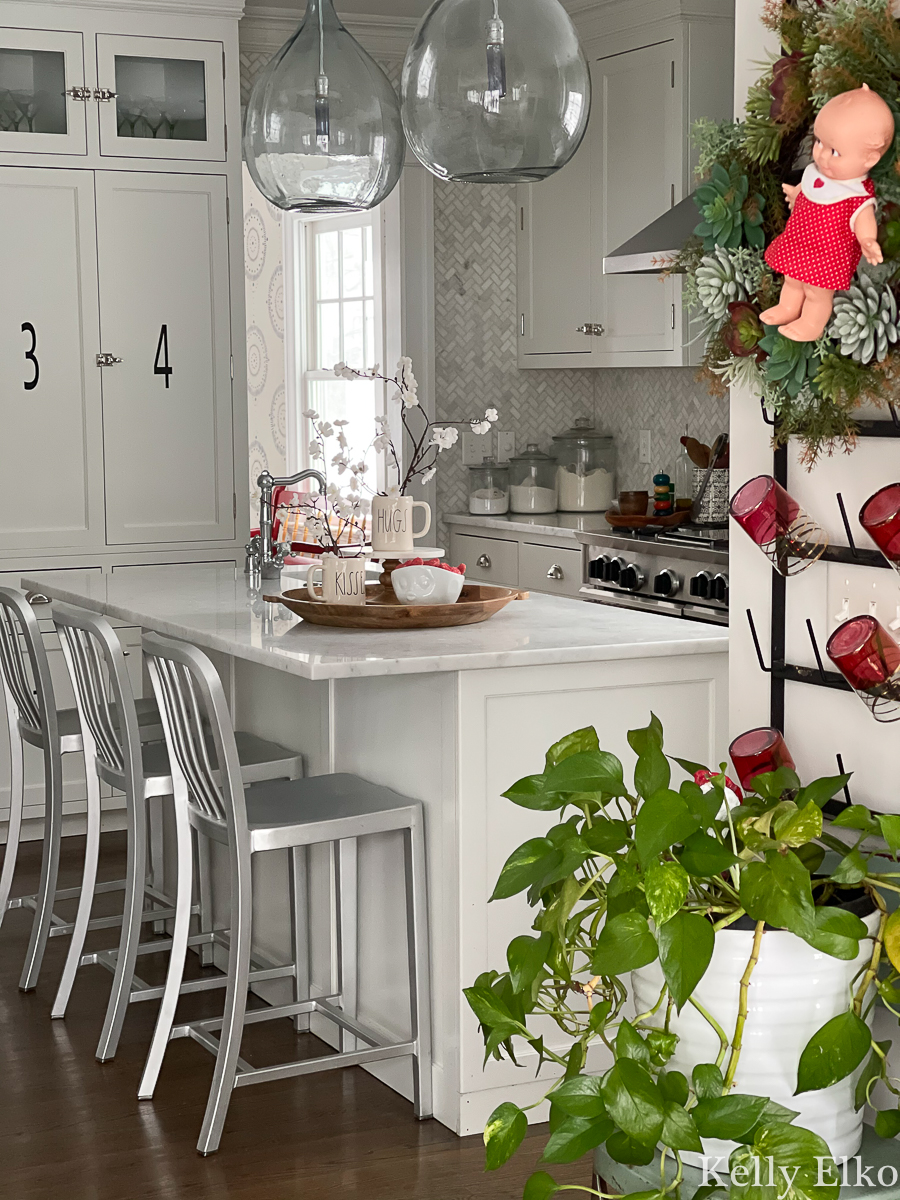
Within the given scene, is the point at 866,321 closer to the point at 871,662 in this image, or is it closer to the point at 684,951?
the point at 871,662

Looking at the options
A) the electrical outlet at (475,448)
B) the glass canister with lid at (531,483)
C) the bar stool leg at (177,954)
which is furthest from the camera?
the electrical outlet at (475,448)

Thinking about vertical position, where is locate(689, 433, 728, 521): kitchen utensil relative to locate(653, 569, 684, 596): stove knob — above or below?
above

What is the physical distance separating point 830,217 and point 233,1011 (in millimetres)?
1925

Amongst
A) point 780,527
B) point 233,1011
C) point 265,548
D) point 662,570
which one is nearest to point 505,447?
point 662,570

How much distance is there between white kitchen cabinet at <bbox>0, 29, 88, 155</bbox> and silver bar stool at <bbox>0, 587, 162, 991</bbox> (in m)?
1.85

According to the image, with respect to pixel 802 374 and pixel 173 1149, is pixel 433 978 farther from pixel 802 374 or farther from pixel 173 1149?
pixel 802 374

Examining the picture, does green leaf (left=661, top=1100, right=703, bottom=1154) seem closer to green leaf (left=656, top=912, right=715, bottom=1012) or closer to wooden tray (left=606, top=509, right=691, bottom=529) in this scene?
green leaf (left=656, top=912, right=715, bottom=1012)

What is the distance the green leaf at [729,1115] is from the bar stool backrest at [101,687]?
1.99 m

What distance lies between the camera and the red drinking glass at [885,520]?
1.29 metres

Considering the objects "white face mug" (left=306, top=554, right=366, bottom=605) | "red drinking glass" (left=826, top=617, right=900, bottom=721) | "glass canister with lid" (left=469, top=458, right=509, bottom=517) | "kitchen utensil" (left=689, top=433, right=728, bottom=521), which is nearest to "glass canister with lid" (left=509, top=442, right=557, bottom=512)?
"glass canister with lid" (left=469, top=458, right=509, bottom=517)

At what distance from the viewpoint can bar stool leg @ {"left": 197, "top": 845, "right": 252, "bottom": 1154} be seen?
2.64 meters

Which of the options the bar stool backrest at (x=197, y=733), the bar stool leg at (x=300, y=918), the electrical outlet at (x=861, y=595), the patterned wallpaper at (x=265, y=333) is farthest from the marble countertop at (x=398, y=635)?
the patterned wallpaper at (x=265, y=333)

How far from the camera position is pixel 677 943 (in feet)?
3.76

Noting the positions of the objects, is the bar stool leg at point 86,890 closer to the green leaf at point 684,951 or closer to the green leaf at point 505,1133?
the green leaf at point 505,1133
